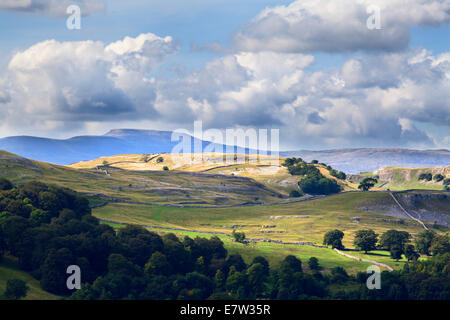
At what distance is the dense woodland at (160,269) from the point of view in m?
123

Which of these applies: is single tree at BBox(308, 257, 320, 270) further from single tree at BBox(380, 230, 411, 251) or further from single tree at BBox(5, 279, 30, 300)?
single tree at BBox(5, 279, 30, 300)

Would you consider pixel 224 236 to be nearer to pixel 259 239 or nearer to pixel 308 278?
pixel 259 239

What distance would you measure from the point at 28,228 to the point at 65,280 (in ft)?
68.3

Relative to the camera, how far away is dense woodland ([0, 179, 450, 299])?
12312cm

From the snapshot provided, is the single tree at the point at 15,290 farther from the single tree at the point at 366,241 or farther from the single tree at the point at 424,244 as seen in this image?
the single tree at the point at 424,244

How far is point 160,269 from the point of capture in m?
A: 134

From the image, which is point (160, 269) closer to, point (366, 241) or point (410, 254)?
point (366, 241)

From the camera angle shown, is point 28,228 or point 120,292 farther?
point 28,228

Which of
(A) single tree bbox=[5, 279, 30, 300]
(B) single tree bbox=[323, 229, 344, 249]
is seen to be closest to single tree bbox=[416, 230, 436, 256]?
(B) single tree bbox=[323, 229, 344, 249]

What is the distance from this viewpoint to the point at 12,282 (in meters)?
109

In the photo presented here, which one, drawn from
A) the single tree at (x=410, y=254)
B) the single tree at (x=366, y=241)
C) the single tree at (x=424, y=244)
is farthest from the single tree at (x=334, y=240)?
the single tree at (x=424, y=244)

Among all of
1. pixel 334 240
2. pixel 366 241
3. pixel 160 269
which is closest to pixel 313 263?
pixel 366 241
